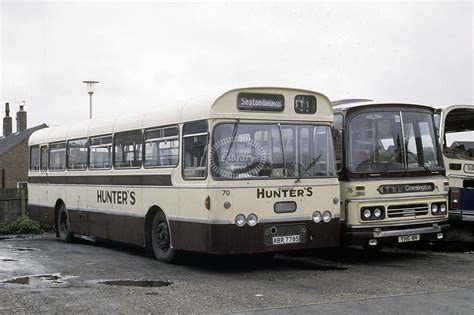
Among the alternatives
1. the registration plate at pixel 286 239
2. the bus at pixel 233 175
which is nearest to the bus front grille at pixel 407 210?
the bus at pixel 233 175

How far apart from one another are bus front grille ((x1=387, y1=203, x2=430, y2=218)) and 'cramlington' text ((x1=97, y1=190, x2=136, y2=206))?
4.77 metres

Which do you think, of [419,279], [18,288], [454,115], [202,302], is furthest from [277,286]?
[454,115]

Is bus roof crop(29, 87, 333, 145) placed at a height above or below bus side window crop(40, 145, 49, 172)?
above

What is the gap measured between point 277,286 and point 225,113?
2808 millimetres

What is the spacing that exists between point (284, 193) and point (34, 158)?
1059cm

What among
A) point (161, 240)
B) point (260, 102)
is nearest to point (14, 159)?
point (161, 240)

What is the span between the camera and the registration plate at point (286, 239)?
10.9 meters

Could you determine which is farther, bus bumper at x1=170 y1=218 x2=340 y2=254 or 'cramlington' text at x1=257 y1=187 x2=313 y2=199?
'cramlington' text at x1=257 y1=187 x2=313 y2=199

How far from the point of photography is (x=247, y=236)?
10.6 m

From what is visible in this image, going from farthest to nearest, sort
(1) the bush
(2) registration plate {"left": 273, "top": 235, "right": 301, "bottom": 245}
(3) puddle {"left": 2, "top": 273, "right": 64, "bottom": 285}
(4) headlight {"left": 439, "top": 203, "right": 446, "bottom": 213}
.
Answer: (1) the bush → (4) headlight {"left": 439, "top": 203, "right": 446, "bottom": 213} → (2) registration plate {"left": 273, "top": 235, "right": 301, "bottom": 245} → (3) puddle {"left": 2, "top": 273, "right": 64, "bottom": 285}

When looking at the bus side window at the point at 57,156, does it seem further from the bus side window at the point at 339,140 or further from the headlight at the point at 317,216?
the headlight at the point at 317,216

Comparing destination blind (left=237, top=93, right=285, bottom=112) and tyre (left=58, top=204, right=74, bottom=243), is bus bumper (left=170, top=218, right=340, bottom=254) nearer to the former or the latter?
destination blind (left=237, top=93, right=285, bottom=112)

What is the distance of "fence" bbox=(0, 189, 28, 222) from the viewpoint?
915 inches

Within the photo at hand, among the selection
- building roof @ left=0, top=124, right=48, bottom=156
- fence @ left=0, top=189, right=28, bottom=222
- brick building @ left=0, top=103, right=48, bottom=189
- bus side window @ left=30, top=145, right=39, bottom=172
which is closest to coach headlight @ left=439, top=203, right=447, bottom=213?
bus side window @ left=30, top=145, right=39, bottom=172
